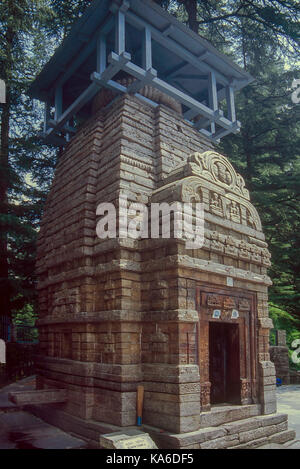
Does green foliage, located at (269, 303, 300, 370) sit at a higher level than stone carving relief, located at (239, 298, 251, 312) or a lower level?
lower

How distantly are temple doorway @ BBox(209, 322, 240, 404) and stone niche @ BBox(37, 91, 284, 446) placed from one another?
0.07 ft

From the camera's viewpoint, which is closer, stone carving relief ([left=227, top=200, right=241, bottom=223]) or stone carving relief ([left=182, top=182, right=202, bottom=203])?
stone carving relief ([left=182, top=182, right=202, bottom=203])

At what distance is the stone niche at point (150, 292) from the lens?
6688mm

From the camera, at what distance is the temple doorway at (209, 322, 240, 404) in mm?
7875

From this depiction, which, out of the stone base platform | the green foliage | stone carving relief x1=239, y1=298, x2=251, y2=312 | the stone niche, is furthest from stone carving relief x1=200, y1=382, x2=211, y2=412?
the green foliage

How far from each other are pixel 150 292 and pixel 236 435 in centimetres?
305

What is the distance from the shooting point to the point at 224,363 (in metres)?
→ 8.18

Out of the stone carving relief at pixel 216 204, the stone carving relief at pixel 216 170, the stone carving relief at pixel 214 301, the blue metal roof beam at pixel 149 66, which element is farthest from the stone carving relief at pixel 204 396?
the blue metal roof beam at pixel 149 66

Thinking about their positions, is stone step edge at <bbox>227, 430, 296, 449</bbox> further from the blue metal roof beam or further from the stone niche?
the blue metal roof beam

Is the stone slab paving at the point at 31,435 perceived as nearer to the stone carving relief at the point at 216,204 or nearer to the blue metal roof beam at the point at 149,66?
the stone carving relief at the point at 216,204

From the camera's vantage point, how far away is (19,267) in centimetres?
1666

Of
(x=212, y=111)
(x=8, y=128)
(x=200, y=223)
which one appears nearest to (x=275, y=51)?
(x=212, y=111)

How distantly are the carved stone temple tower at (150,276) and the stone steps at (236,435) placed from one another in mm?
26
